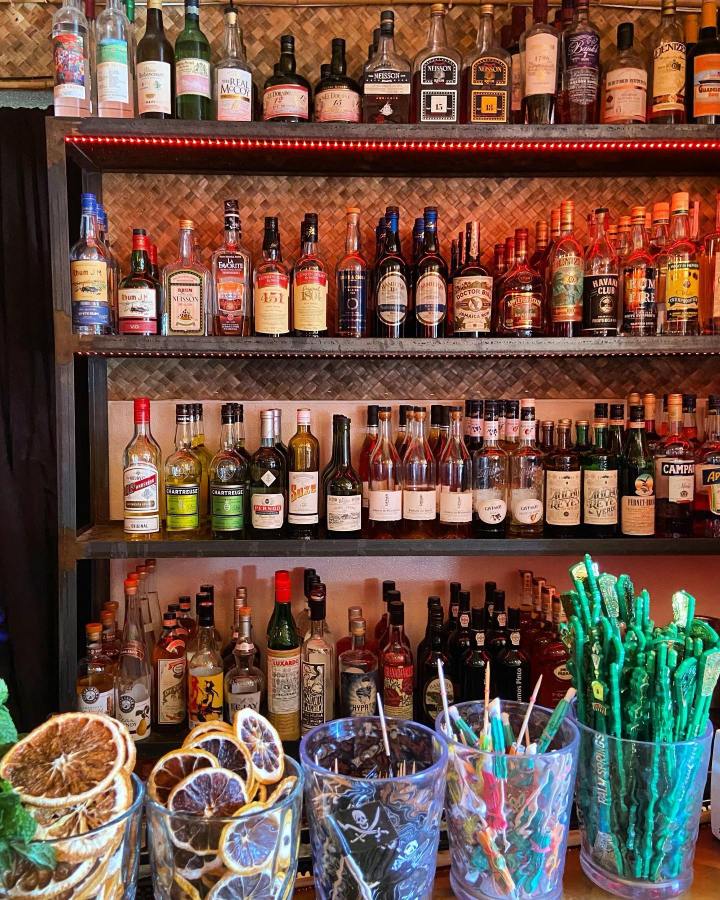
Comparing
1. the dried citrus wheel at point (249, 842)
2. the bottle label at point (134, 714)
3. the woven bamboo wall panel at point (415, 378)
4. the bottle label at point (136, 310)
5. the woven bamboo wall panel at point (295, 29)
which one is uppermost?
the woven bamboo wall panel at point (295, 29)

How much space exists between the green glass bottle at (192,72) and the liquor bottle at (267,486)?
2.21ft

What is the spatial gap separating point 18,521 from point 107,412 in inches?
13.5

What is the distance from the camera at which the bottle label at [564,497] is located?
5.10 ft

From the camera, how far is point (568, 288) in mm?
1559

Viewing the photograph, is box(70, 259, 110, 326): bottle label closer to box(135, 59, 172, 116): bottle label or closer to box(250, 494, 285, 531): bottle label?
box(135, 59, 172, 116): bottle label

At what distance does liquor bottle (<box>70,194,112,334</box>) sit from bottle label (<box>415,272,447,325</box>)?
0.69 metres

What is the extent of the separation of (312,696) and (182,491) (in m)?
0.55

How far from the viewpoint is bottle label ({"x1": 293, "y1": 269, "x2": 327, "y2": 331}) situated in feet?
5.03

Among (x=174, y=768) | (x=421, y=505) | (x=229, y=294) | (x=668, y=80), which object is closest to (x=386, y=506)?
(x=421, y=505)

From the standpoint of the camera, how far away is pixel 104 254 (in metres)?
1.52

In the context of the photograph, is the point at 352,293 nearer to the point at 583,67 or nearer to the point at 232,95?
the point at 232,95

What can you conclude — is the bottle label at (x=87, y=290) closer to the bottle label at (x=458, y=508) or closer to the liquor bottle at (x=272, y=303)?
the liquor bottle at (x=272, y=303)

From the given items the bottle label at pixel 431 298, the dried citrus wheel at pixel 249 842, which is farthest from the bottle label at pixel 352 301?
the dried citrus wheel at pixel 249 842

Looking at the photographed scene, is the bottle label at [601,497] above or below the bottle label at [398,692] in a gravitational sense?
above
